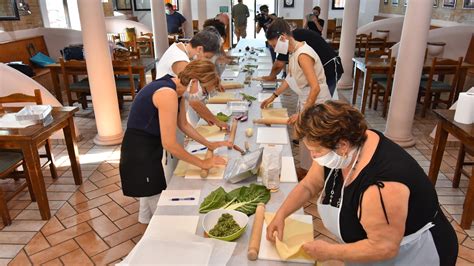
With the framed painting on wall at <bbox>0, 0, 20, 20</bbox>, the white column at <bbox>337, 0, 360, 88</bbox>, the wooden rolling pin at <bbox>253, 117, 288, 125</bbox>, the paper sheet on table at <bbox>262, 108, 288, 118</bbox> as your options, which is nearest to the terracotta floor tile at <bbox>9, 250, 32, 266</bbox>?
the wooden rolling pin at <bbox>253, 117, 288, 125</bbox>

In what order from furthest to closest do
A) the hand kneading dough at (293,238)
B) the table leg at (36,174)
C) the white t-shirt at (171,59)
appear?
1. the white t-shirt at (171,59)
2. the table leg at (36,174)
3. the hand kneading dough at (293,238)

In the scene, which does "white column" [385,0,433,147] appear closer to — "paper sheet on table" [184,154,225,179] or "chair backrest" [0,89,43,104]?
"paper sheet on table" [184,154,225,179]

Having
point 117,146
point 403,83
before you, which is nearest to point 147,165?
point 117,146

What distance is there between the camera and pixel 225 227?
1544 millimetres

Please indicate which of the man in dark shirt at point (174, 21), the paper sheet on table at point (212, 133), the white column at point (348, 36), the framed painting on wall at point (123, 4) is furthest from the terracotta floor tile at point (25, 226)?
the framed painting on wall at point (123, 4)

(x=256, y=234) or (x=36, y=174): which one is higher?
(x=256, y=234)

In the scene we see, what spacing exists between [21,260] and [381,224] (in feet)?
7.99

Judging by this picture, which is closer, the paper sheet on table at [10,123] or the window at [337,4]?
the paper sheet on table at [10,123]

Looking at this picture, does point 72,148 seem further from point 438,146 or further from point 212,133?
point 438,146

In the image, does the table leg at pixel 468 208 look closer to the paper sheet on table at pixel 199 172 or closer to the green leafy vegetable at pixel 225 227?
the paper sheet on table at pixel 199 172

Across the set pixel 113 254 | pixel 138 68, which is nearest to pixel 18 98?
pixel 113 254

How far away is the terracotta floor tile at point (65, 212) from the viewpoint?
119 inches

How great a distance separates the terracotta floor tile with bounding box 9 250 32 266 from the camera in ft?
8.13

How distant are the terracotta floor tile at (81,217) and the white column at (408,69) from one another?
3380mm
